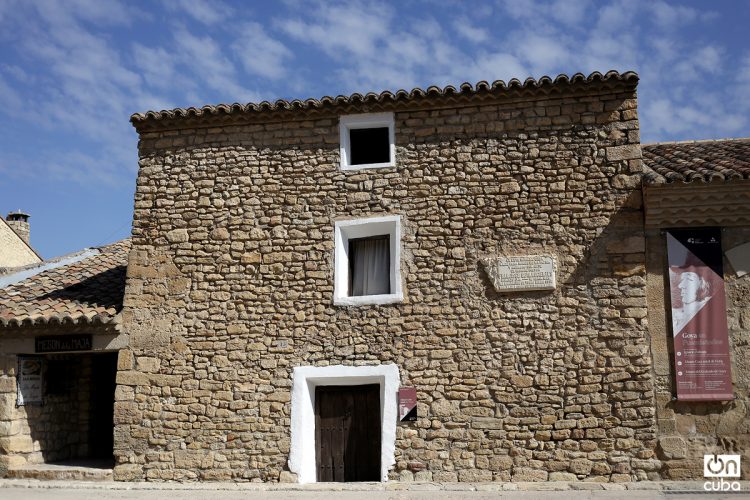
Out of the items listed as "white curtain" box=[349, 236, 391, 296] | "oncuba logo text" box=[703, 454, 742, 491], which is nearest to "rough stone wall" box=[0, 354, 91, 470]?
"white curtain" box=[349, 236, 391, 296]

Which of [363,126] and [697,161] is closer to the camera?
[697,161]

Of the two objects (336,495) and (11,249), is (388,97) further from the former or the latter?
(11,249)

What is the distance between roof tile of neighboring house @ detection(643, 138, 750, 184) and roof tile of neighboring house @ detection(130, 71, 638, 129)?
135cm

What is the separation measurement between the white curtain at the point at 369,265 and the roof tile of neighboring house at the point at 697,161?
3.68m

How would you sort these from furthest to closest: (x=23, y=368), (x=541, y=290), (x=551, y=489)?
(x=23, y=368) → (x=541, y=290) → (x=551, y=489)

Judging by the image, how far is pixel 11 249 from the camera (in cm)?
2012

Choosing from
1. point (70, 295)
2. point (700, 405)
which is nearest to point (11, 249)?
point (70, 295)

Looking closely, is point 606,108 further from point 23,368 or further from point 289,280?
point 23,368

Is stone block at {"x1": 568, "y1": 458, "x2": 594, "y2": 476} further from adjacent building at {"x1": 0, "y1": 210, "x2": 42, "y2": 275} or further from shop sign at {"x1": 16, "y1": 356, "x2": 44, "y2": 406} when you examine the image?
adjacent building at {"x1": 0, "y1": 210, "x2": 42, "y2": 275}

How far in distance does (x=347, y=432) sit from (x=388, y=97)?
4.75 meters

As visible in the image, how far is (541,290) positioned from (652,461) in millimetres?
2523

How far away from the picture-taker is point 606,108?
9328mm

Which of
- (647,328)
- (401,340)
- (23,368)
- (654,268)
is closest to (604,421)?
(647,328)

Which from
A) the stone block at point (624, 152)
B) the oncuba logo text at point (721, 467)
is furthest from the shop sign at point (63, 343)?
the oncuba logo text at point (721, 467)
